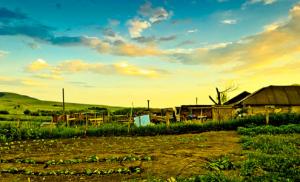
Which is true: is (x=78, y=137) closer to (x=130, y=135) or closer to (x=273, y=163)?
(x=130, y=135)

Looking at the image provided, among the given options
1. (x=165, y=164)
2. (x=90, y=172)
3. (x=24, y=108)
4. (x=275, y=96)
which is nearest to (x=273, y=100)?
(x=275, y=96)

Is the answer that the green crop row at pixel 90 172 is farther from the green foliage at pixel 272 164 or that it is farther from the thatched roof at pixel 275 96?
the thatched roof at pixel 275 96

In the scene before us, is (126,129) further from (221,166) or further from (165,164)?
(221,166)

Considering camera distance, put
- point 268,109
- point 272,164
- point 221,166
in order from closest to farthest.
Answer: point 272,164 → point 221,166 → point 268,109

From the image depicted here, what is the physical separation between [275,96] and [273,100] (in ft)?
3.25

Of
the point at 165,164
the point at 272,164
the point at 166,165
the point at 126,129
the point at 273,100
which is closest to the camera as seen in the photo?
the point at 272,164

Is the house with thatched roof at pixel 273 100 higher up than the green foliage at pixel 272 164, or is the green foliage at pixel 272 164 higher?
the house with thatched roof at pixel 273 100

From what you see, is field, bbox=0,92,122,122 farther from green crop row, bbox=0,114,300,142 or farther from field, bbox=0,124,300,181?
field, bbox=0,124,300,181

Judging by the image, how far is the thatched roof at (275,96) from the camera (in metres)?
39.2

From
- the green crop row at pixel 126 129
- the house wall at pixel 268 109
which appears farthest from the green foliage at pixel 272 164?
the house wall at pixel 268 109

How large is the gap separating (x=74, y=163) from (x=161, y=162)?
11.0 feet

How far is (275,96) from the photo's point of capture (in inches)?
1590

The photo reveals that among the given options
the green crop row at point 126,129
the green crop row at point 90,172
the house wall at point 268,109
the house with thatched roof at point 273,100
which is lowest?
the green crop row at point 90,172

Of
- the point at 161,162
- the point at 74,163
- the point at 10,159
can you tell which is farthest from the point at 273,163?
the point at 10,159
